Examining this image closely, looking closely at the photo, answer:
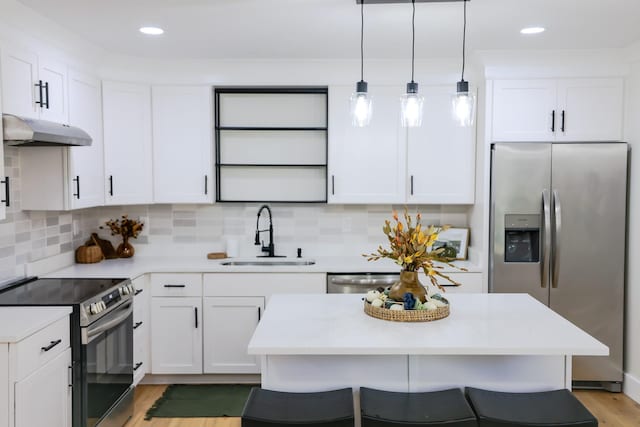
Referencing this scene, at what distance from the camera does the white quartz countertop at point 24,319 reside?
90.4 inches

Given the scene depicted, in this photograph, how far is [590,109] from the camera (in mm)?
3949

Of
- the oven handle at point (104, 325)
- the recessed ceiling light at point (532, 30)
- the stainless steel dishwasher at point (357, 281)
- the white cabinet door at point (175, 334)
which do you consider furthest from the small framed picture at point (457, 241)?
the oven handle at point (104, 325)

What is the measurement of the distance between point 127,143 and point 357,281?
6.50 feet

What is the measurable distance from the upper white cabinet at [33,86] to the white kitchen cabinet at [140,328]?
3.97 ft

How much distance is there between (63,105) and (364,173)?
2.13 metres

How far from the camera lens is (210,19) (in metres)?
3.14

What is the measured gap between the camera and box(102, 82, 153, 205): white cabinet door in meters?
4.03

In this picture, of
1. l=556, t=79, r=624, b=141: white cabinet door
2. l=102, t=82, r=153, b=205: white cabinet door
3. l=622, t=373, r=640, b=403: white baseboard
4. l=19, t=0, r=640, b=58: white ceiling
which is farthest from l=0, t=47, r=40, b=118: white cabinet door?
l=622, t=373, r=640, b=403: white baseboard

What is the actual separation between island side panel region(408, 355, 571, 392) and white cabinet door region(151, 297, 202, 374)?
211 centimetres

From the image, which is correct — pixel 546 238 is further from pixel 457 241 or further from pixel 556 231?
pixel 457 241

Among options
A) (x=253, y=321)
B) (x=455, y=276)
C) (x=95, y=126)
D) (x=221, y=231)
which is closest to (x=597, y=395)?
(x=455, y=276)

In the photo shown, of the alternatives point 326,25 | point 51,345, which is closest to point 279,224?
point 326,25

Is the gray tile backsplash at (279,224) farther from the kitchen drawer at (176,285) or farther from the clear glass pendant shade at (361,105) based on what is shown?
the clear glass pendant shade at (361,105)

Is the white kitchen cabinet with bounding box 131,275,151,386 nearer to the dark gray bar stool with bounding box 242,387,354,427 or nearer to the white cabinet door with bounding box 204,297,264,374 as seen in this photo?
the white cabinet door with bounding box 204,297,264,374
